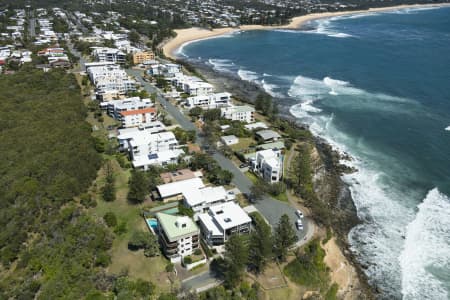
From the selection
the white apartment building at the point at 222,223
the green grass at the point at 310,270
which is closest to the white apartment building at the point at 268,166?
the white apartment building at the point at 222,223

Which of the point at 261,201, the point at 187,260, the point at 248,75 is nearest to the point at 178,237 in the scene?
the point at 187,260

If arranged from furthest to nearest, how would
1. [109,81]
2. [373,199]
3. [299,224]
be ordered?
[109,81] → [373,199] → [299,224]

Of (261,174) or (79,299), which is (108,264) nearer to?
(79,299)

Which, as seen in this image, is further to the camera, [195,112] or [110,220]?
[195,112]

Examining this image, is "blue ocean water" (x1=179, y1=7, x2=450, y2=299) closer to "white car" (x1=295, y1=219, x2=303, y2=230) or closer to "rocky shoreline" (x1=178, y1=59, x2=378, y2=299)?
"rocky shoreline" (x1=178, y1=59, x2=378, y2=299)

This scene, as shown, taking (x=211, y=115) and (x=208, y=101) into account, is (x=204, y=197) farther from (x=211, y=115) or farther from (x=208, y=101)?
A: (x=208, y=101)

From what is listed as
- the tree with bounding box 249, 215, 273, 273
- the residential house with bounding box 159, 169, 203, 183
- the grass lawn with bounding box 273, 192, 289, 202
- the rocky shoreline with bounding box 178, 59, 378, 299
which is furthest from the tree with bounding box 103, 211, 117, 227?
the rocky shoreline with bounding box 178, 59, 378, 299
